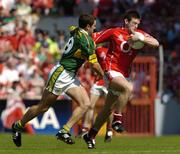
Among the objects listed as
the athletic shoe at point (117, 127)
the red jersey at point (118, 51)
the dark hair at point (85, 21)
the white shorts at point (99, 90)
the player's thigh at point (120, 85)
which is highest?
the dark hair at point (85, 21)

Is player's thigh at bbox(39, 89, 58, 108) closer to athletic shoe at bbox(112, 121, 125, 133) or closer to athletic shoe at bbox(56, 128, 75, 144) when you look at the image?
athletic shoe at bbox(56, 128, 75, 144)

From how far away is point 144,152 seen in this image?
1302cm

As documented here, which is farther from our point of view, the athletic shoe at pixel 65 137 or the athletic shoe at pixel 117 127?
the athletic shoe at pixel 117 127

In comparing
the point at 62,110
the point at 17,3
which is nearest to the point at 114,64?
the point at 62,110

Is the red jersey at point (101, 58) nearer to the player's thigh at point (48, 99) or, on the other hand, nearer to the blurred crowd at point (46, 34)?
the player's thigh at point (48, 99)

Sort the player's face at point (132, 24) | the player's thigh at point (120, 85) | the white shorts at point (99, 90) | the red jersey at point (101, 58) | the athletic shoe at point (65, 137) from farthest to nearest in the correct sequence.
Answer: the white shorts at point (99, 90)
the red jersey at point (101, 58)
the player's face at point (132, 24)
the player's thigh at point (120, 85)
the athletic shoe at point (65, 137)

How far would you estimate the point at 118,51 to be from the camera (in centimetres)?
1500

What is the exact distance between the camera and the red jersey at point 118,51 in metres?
14.8

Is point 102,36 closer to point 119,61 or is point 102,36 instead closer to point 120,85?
point 119,61

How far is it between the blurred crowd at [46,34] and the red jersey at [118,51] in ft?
27.2

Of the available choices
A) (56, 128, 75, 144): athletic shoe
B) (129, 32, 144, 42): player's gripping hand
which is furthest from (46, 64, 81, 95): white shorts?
(129, 32, 144, 42): player's gripping hand

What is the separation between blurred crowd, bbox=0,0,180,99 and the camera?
2456cm

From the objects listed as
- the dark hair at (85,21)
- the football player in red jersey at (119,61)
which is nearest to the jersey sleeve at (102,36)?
the football player in red jersey at (119,61)

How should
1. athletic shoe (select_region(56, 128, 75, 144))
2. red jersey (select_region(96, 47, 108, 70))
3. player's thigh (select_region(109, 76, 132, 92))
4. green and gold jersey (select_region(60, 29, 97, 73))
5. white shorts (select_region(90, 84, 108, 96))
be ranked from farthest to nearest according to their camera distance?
white shorts (select_region(90, 84, 108, 96)) → red jersey (select_region(96, 47, 108, 70)) → player's thigh (select_region(109, 76, 132, 92)) → green and gold jersey (select_region(60, 29, 97, 73)) → athletic shoe (select_region(56, 128, 75, 144))
